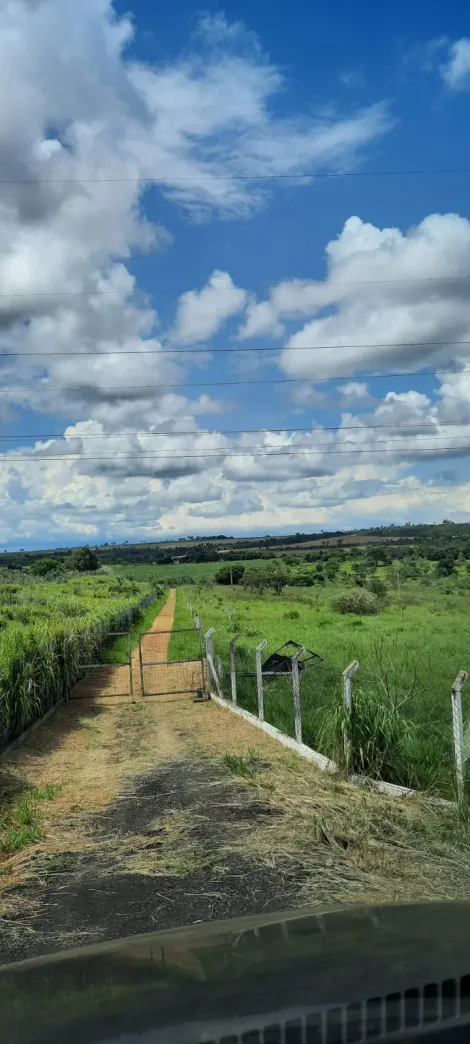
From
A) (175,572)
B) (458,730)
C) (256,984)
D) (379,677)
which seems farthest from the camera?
(175,572)

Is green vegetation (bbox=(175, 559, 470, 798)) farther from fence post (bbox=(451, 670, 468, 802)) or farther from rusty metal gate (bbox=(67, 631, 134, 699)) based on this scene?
rusty metal gate (bbox=(67, 631, 134, 699))

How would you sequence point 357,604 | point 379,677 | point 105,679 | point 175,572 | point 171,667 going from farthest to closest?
point 175,572, point 357,604, point 171,667, point 105,679, point 379,677

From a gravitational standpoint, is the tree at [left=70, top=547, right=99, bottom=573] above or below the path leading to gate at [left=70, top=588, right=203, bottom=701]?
above

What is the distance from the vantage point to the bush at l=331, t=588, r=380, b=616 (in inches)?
1919

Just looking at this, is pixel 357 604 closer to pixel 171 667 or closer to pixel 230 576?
pixel 171 667

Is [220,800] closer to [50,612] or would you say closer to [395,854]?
[395,854]

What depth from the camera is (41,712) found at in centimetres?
1489

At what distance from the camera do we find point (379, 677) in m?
12.6

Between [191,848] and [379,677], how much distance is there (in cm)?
664

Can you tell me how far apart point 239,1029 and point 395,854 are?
4174mm

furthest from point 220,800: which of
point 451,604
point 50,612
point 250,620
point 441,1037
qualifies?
point 451,604

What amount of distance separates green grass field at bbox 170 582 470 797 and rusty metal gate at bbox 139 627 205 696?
0.88 meters

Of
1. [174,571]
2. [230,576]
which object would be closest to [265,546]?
[174,571]

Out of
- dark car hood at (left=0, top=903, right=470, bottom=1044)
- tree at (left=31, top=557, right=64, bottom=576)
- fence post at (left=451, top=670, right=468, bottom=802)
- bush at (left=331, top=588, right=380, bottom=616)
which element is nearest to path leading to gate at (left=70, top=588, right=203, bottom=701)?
fence post at (left=451, top=670, right=468, bottom=802)
